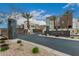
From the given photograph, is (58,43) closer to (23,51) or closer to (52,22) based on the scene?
(52,22)

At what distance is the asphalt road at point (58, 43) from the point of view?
5609 mm

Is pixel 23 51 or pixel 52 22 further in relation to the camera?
pixel 52 22

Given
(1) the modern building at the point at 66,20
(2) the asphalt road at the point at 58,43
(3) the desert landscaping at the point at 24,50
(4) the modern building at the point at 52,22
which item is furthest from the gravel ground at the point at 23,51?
(1) the modern building at the point at 66,20

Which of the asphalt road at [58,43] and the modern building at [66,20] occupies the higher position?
the modern building at [66,20]

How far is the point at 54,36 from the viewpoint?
19.1ft

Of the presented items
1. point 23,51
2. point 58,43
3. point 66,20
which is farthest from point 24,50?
point 66,20

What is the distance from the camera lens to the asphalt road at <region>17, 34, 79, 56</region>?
561cm

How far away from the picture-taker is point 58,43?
18.9 ft

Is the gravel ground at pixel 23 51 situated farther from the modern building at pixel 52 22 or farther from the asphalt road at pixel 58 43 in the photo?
the modern building at pixel 52 22

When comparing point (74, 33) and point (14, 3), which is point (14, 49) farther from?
point (74, 33)

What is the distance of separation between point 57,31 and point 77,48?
59 cm

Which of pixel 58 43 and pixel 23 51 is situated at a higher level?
pixel 58 43

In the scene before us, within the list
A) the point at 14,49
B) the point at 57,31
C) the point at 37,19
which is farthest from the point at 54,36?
the point at 14,49

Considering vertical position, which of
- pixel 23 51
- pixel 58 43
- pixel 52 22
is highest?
pixel 52 22
